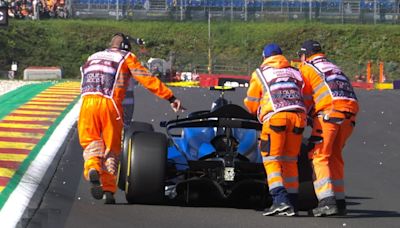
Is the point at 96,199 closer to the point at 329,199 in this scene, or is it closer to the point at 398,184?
the point at 329,199

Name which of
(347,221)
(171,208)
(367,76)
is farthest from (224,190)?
(367,76)

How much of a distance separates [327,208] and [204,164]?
1.26 m

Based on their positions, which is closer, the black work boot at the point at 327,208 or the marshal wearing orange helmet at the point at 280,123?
the marshal wearing orange helmet at the point at 280,123

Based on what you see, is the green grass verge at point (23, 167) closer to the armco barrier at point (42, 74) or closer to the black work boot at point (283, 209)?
the black work boot at point (283, 209)

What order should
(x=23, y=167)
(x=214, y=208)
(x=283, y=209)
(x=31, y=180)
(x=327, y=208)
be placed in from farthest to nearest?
(x=23, y=167) → (x=31, y=180) → (x=214, y=208) → (x=327, y=208) → (x=283, y=209)

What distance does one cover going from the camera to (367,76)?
4338cm

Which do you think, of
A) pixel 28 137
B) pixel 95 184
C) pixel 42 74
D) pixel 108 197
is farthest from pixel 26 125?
pixel 42 74

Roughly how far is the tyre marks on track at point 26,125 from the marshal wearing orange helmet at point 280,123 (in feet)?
8.77

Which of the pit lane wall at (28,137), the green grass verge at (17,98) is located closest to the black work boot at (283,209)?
the pit lane wall at (28,137)

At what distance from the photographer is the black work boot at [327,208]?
8.87 meters

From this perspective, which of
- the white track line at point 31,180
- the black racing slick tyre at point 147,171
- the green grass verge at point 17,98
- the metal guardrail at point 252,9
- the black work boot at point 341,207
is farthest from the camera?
the metal guardrail at point 252,9

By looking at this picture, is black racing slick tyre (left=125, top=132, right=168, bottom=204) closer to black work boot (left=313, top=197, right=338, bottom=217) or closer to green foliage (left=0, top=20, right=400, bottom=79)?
black work boot (left=313, top=197, right=338, bottom=217)

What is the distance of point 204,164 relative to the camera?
29.9ft

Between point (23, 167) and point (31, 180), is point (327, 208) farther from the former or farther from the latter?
point (23, 167)
